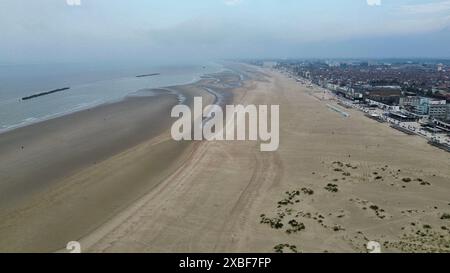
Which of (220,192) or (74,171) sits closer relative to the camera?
(220,192)

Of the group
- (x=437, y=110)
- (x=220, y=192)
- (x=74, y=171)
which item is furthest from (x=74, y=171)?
(x=437, y=110)

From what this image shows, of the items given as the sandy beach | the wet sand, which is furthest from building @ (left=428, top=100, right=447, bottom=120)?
the wet sand

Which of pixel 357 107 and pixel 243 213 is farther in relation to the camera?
pixel 357 107

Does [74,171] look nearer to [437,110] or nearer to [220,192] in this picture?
[220,192]

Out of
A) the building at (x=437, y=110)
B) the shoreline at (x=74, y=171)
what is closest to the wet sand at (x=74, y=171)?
the shoreline at (x=74, y=171)
